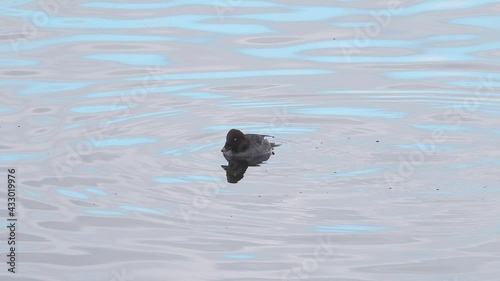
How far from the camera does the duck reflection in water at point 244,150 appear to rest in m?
18.0

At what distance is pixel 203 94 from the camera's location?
834 inches

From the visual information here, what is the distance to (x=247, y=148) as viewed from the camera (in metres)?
18.3

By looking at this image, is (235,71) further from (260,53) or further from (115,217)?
(115,217)

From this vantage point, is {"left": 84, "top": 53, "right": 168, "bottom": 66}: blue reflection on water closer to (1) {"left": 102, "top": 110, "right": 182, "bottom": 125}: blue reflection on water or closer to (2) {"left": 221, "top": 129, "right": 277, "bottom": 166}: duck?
(1) {"left": 102, "top": 110, "right": 182, "bottom": 125}: blue reflection on water

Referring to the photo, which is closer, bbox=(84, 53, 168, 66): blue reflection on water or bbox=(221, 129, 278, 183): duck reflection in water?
bbox=(221, 129, 278, 183): duck reflection in water

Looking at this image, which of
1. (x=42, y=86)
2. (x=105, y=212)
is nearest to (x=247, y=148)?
(x=105, y=212)

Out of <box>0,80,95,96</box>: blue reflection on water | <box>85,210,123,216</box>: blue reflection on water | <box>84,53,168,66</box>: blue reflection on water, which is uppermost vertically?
<box>0,80,95,96</box>: blue reflection on water

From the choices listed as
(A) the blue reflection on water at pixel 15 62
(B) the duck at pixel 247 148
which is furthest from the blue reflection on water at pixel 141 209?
(A) the blue reflection on water at pixel 15 62

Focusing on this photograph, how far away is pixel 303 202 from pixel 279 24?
11404 millimetres

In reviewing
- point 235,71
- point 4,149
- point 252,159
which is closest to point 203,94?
point 235,71

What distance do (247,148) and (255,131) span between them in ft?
4.37

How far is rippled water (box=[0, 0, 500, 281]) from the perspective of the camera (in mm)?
13820

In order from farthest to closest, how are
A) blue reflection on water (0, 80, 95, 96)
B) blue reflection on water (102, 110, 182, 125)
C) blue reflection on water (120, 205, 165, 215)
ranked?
blue reflection on water (0, 80, 95, 96)
blue reflection on water (102, 110, 182, 125)
blue reflection on water (120, 205, 165, 215)

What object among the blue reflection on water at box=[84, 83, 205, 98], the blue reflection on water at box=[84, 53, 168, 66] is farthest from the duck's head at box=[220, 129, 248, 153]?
the blue reflection on water at box=[84, 53, 168, 66]
